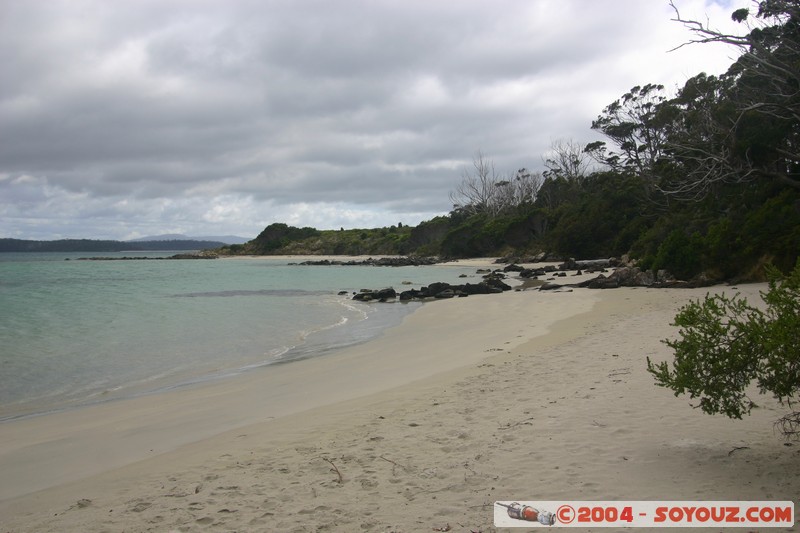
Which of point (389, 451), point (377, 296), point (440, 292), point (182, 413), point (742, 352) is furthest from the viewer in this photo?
point (377, 296)

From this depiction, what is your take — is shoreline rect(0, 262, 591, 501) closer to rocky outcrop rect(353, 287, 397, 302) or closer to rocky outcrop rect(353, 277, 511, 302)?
rocky outcrop rect(353, 277, 511, 302)

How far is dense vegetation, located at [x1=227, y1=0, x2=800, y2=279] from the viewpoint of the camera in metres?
18.9

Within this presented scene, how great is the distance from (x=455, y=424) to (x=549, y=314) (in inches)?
436

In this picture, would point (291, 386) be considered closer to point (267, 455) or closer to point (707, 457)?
point (267, 455)

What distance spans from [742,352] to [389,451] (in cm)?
307

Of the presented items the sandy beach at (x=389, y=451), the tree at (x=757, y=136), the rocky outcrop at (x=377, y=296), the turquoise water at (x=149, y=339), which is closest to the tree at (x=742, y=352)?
the sandy beach at (x=389, y=451)

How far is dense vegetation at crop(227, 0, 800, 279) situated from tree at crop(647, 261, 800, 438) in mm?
11989

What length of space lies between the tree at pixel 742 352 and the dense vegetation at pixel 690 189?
11989 millimetres

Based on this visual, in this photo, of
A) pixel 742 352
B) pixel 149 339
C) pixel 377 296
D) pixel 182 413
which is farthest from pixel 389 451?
pixel 377 296

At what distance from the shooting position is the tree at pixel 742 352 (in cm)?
375

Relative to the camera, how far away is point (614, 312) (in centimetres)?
1511

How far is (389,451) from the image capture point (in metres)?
5.30

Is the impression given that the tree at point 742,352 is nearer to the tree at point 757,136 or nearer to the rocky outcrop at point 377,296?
the tree at point 757,136

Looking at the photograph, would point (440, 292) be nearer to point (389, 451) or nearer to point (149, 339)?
point (149, 339)
